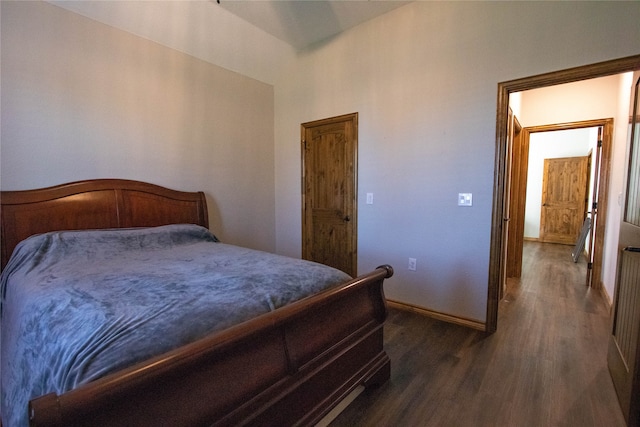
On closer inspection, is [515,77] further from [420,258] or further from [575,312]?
[575,312]

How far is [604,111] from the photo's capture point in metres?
3.34

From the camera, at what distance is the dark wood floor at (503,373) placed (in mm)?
1518

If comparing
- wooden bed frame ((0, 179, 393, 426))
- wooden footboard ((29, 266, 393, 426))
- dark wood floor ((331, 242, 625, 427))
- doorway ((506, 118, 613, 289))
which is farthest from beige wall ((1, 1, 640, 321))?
doorway ((506, 118, 613, 289))

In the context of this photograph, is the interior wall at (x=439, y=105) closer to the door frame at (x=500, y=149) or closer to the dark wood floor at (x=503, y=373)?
the door frame at (x=500, y=149)

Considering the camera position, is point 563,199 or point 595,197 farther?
point 563,199

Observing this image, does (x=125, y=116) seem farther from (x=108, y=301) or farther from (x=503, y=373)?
(x=503, y=373)

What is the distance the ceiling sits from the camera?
2613 mm

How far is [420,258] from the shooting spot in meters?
2.80

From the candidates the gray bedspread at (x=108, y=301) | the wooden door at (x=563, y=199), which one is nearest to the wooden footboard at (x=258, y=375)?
the gray bedspread at (x=108, y=301)

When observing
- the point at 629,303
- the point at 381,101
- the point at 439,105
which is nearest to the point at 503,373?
the point at 629,303

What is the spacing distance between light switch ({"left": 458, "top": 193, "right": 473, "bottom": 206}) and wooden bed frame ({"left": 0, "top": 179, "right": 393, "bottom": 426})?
1.21m

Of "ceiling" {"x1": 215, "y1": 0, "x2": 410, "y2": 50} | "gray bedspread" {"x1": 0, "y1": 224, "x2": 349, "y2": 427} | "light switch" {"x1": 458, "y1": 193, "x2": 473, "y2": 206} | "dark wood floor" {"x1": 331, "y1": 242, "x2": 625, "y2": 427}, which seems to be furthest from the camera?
"ceiling" {"x1": 215, "y1": 0, "x2": 410, "y2": 50}

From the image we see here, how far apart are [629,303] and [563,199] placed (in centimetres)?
631

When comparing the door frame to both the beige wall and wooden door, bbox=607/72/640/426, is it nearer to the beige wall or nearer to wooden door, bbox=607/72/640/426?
the beige wall
